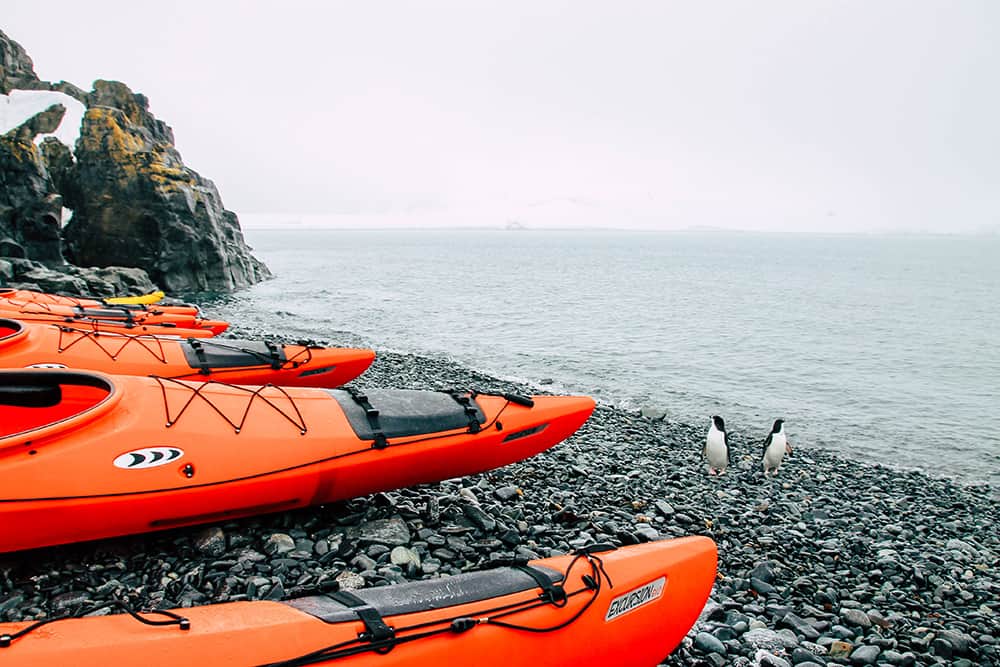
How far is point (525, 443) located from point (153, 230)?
3327 cm

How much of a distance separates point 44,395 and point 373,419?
288cm

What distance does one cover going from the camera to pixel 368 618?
315 centimetres

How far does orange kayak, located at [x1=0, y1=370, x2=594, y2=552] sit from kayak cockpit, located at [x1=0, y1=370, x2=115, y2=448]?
10 mm

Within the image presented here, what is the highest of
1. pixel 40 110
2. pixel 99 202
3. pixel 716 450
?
pixel 40 110

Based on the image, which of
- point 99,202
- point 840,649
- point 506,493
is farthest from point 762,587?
point 99,202

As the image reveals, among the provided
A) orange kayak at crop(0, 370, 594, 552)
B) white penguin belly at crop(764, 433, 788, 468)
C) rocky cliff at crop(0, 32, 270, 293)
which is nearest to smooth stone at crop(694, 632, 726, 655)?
orange kayak at crop(0, 370, 594, 552)

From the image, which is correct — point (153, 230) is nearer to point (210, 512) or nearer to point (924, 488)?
point (210, 512)

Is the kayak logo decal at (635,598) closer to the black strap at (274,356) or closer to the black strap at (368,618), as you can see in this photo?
the black strap at (368,618)

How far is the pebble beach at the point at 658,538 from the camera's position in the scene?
4.61 meters

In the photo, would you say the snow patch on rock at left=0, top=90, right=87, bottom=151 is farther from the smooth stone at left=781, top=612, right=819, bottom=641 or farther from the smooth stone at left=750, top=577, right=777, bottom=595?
the smooth stone at left=781, top=612, right=819, bottom=641

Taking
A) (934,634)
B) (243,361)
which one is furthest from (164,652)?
(243,361)

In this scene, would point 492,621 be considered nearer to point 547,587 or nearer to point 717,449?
point 547,587

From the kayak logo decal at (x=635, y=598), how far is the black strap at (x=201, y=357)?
7.52m

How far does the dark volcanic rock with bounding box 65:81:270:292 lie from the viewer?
3297 centimetres
